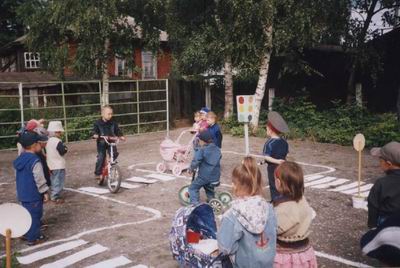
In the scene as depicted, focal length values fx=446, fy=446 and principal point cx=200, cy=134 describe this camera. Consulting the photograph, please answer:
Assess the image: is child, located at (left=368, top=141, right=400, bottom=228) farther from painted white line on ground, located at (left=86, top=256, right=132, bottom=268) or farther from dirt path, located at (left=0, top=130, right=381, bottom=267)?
painted white line on ground, located at (left=86, top=256, right=132, bottom=268)

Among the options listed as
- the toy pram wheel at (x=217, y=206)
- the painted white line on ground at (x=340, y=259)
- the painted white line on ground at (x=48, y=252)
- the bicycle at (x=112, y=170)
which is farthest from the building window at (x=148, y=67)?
the painted white line on ground at (x=340, y=259)

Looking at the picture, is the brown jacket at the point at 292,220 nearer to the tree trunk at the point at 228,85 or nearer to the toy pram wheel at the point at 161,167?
the toy pram wheel at the point at 161,167

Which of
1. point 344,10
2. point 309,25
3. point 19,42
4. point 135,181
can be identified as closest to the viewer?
point 135,181

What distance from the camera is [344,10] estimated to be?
1700cm

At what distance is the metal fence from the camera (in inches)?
626

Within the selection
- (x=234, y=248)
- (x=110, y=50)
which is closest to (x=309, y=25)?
(x=110, y=50)

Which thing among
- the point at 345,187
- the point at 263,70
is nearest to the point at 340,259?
the point at 345,187

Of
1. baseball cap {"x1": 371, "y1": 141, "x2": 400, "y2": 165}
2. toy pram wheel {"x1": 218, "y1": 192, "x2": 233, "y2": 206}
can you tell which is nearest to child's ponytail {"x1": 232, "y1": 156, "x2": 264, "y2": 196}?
baseball cap {"x1": 371, "y1": 141, "x2": 400, "y2": 165}

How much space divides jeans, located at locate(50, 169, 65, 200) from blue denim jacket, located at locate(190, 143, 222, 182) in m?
2.78

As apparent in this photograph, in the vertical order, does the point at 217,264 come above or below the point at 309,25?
below

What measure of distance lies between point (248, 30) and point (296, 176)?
534 inches

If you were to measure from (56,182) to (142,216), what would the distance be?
2017 millimetres

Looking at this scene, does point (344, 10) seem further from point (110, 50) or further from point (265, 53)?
point (110, 50)

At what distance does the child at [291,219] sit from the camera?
370 cm
